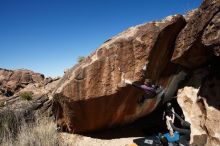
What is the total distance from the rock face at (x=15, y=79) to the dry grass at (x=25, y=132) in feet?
32.9

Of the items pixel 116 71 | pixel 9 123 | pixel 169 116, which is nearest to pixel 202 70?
pixel 169 116

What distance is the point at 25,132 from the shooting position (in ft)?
24.6

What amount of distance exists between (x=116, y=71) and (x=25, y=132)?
3.12 metres

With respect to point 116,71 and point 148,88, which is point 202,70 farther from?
point 116,71

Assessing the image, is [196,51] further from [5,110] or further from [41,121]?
[5,110]

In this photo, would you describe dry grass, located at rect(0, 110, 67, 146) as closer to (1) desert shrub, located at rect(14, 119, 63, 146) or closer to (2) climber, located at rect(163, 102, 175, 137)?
(1) desert shrub, located at rect(14, 119, 63, 146)

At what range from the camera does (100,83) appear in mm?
8109

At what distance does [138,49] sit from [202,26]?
6.43 ft

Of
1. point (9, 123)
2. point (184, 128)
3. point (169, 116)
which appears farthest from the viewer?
point (169, 116)

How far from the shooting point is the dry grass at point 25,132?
7215 millimetres

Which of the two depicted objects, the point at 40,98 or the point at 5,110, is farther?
the point at 40,98

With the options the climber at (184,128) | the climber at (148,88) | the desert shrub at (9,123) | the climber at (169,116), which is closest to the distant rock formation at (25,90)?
the desert shrub at (9,123)

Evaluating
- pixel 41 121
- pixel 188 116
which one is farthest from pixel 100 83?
pixel 188 116

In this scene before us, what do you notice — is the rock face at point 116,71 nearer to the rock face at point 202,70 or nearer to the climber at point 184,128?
the rock face at point 202,70
